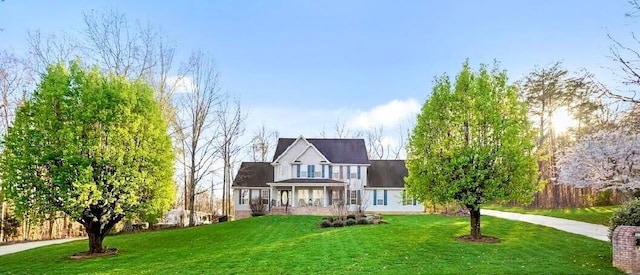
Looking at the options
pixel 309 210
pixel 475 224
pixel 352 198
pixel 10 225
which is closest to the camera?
pixel 475 224

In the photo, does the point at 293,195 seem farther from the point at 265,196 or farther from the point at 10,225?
the point at 10,225

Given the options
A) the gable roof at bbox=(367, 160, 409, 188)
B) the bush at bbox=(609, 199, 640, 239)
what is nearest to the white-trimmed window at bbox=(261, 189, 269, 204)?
the gable roof at bbox=(367, 160, 409, 188)

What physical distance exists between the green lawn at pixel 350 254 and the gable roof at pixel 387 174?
14225mm

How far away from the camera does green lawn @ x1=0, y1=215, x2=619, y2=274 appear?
1110 cm

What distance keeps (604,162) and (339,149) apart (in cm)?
1740

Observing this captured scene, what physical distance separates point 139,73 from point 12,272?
559 inches

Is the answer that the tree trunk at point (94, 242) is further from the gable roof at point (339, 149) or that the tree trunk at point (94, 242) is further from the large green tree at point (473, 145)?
the gable roof at point (339, 149)

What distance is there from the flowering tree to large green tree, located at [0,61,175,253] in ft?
72.3

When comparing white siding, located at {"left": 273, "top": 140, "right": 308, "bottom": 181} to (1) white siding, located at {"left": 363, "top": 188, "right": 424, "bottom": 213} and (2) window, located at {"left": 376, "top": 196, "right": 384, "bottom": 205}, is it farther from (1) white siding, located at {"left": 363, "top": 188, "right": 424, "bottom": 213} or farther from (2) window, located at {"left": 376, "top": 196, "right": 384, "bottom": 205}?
(2) window, located at {"left": 376, "top": 196, "right": 384, "bottom": 205}

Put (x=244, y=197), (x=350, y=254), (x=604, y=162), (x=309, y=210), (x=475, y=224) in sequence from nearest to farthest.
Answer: (x=350, y=254), (x=475, y=224), (x=604, y=162), (x=309, y=210), (x=244, y=197)

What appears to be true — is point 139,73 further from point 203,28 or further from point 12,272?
point 12,272

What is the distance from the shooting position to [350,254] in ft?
42.5

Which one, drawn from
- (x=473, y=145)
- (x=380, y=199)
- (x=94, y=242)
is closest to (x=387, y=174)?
(x=380, y=199)

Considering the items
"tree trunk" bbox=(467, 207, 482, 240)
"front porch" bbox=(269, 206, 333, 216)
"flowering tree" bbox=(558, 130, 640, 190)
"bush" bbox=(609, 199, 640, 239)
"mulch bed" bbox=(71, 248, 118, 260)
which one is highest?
"flowering tree" bbox=(558, 130, 640, 190)
